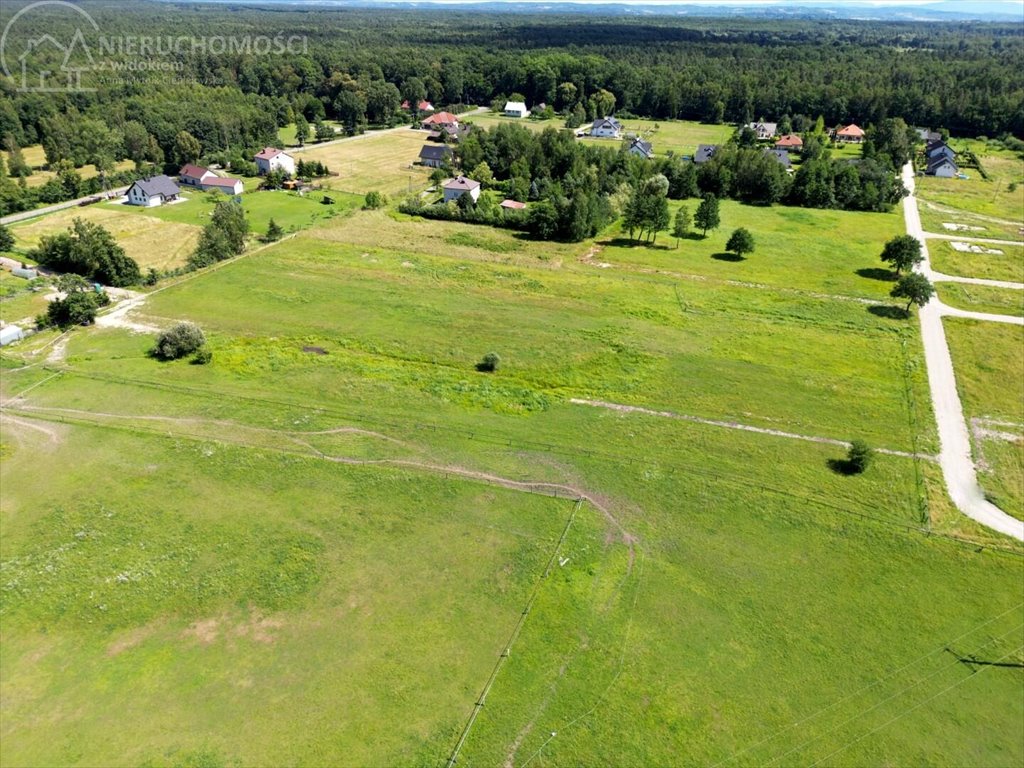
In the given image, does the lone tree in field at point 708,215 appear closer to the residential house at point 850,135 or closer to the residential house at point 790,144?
the residential house at point 790,144

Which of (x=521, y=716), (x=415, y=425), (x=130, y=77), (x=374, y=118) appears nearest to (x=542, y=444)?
(x=415, y=425)

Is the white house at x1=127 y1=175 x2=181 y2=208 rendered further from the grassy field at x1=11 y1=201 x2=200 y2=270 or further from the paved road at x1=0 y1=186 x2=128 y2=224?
the paved road at x1=0 y1=186 x2=128 y2=224

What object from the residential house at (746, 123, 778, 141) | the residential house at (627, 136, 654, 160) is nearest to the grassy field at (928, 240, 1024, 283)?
the residential house at (627, 136, 654, 160)

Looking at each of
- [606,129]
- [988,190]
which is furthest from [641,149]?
[988,190]

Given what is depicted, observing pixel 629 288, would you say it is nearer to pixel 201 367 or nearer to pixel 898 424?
pixel 898 424

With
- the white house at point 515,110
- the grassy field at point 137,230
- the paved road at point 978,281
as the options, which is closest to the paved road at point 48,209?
the grassy field at point 137,230

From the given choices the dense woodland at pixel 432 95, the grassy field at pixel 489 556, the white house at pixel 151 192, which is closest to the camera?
the grassy field at pixel 489 556
